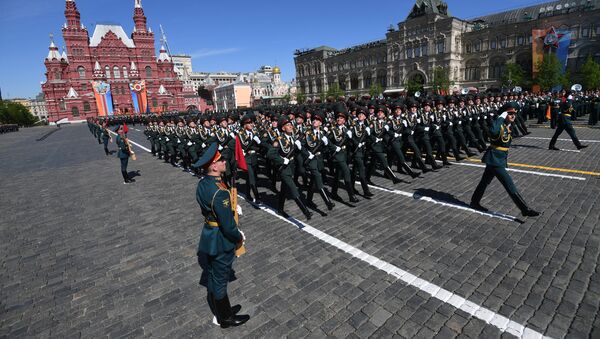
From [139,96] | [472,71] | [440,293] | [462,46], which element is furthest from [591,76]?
[139,96]

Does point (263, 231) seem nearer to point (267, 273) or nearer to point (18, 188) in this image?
point (267, 273)

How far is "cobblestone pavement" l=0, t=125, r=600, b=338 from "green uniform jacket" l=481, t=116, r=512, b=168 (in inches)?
43.1

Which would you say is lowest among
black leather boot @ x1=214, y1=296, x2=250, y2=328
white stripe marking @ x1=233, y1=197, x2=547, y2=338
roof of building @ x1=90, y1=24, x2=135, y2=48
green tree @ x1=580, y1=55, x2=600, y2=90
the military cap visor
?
white stripe marking @ x1=233, y1=197, x2=547, y2=338

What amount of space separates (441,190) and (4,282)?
28.7 feet

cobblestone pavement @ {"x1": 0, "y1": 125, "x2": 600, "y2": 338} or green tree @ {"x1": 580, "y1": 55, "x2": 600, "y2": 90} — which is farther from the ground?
green tree @ {"x1": 580, "y1": 55, "x2": 600, "y2": 90}

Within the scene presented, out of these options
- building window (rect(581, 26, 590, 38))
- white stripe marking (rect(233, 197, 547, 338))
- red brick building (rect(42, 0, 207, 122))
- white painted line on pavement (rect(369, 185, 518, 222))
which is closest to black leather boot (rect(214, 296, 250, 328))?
white stripe marking (rect(233, 197, 547, 338))

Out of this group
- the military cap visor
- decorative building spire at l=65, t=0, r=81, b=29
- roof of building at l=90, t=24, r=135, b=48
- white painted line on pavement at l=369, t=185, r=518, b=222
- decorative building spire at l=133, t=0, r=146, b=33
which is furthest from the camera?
decorative building spire at l=133, t=0, r=146, b=33

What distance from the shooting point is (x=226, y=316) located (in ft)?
11.7

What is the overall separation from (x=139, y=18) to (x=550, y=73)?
85.5 metres

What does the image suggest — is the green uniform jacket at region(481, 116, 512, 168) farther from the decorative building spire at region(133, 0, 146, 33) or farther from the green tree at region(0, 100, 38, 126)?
the green tree at region(0, 100, 38, 126)

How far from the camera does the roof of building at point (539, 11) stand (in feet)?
143

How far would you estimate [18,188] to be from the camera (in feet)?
37.2

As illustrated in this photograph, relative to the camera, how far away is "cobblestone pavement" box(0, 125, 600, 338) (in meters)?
3.59

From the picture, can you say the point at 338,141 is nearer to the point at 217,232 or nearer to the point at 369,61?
the point at 217,232
